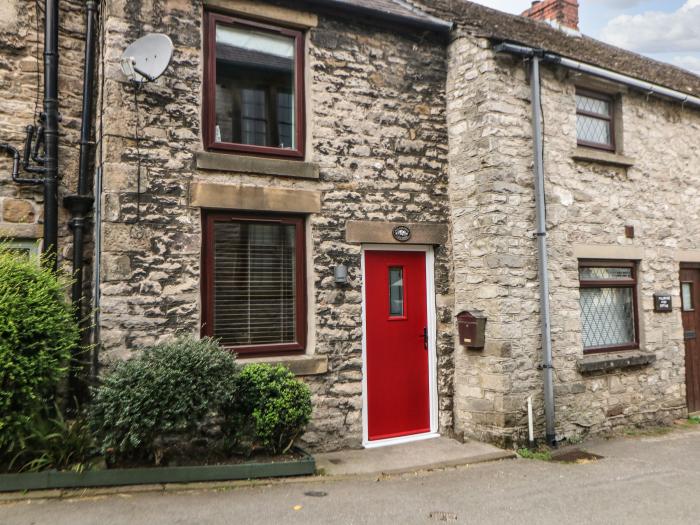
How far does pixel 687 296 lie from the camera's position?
903cm

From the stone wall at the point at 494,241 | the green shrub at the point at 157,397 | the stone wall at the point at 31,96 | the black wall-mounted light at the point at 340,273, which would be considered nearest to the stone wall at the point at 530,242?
the stone wall at the point at 494,241

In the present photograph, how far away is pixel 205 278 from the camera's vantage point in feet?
20.3

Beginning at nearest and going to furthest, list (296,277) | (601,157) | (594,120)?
1. (296,277)
2. (601,157)
3. (594,120)

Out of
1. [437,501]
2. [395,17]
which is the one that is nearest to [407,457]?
[437,501]

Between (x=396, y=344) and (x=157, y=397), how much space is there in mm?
3058

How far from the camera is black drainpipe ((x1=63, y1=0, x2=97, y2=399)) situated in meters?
5.88

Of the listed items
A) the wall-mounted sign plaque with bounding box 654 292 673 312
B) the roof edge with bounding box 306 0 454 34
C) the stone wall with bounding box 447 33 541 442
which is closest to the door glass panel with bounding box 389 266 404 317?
the stone wall with bounding box 447 33 541 442

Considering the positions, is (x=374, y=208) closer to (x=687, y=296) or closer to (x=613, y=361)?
(x=613, y=361)

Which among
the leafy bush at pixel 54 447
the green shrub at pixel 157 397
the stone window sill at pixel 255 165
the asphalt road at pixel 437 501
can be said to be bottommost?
the asphalt road at pixel 437 501

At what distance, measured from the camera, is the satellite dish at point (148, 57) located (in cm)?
563

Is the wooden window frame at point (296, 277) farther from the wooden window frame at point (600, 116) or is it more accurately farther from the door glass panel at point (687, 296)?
the door glass panel at point (687, 296)

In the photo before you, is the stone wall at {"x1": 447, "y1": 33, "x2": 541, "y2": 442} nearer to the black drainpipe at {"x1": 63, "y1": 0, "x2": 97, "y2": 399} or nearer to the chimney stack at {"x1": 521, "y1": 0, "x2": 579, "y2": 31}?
the chimney stack at {"x1": 521, "y1": 0, "x2": 579, "y2": 31}

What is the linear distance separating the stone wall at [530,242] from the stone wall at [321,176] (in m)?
0.37

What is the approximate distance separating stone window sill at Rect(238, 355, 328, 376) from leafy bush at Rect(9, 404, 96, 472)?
1.66 metres
